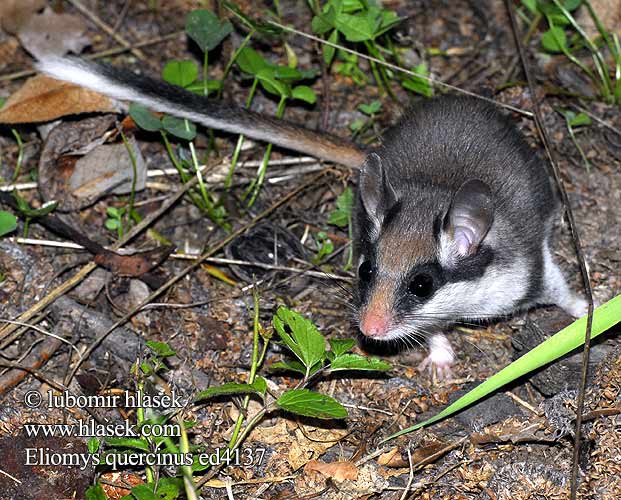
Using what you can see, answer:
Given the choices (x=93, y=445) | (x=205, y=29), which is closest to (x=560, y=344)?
(x=93, y=445)

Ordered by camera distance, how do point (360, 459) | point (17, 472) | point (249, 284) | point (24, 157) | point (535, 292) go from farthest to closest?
point (24, 157) < point (249, 284) < point (535, 292) < point (360, 459) < point (17, 472)

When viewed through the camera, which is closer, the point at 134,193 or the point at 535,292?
the point at 535,292

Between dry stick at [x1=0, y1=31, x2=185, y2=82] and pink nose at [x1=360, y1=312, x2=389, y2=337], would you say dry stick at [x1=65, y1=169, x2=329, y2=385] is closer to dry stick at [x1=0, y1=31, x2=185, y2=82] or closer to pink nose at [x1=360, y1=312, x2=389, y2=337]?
pink nose at [x1=360, y1=312, x2=389, y2=337]

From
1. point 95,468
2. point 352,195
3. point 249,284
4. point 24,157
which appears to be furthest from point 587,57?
point 95,468

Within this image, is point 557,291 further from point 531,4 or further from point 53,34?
point 53,34

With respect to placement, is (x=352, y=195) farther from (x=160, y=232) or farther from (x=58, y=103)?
(x=58, y=103)

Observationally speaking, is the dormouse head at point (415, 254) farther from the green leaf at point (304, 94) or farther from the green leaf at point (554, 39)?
the green leaf at point (554, 39)

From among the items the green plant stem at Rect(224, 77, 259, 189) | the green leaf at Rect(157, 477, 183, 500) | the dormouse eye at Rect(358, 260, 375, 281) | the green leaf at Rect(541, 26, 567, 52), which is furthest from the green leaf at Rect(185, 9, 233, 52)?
the green leaf at Rect(157, 477, 183, 500)
